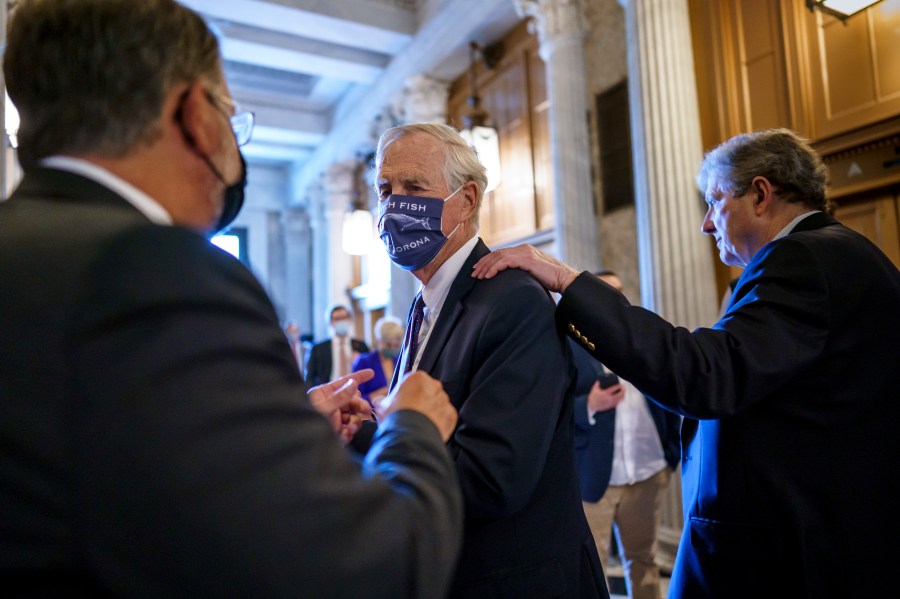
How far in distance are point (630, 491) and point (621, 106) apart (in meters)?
3.77

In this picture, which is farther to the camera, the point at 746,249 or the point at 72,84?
the point at 746,249

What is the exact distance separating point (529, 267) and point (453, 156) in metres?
0.44

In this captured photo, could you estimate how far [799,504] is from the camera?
1514 millimetres

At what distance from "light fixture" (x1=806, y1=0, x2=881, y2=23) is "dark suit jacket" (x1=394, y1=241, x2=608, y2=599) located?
11.7ft

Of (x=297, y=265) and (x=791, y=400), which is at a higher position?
(x=297, y=265)

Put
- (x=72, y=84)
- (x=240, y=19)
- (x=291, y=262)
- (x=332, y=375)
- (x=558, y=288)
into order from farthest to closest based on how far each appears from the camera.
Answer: (x=291, y=262) < (x=240, y=19) < (x=332, y=375) < (x=558, y=288) < (x=72, y=84)

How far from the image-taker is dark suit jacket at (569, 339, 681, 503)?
368 cm

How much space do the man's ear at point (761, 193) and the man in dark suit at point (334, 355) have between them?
5329mm

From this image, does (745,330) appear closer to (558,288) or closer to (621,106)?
(558,288)

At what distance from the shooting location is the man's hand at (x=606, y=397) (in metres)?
3.63

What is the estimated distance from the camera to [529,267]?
1633mm

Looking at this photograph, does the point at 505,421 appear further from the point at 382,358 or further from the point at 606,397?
the point at 382,358

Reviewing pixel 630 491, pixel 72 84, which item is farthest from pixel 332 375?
pixel 72 84

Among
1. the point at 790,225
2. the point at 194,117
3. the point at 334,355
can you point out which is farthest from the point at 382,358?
the point at 194,117
